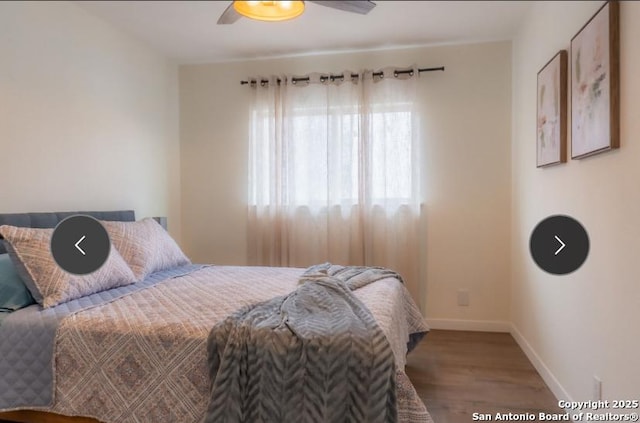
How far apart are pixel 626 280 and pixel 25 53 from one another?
3058mm

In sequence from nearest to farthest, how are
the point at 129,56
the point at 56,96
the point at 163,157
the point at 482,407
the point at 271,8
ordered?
the point at 271,8
the point at 482,407
the point at 56,96
the point at 129,56
the point at 163,157

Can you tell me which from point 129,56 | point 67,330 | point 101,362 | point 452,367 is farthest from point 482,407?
point 129,56

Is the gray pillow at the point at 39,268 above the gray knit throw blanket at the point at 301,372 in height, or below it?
above

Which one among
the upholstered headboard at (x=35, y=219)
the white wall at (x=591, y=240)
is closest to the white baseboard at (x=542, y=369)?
the white wall at (x=591, y=240)

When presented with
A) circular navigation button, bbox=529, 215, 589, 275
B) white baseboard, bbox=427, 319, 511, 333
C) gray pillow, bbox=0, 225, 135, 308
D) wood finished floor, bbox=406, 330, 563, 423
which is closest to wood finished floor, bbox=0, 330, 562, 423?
wood finished floor, bbox=406, 330, 563, 423

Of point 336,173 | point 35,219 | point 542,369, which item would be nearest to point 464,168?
point 336,173

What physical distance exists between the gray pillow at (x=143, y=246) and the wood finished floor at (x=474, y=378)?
67.5 inches

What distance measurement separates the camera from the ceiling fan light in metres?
1.58

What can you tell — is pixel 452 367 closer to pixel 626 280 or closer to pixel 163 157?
pixel 626 280

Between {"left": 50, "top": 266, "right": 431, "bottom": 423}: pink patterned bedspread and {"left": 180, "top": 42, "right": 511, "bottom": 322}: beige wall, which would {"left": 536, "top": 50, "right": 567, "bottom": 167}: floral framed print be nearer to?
{"left": 180, "top": 42, "right": 511, "bottom": 322}: beige wall

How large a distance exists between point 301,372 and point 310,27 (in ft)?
8.11

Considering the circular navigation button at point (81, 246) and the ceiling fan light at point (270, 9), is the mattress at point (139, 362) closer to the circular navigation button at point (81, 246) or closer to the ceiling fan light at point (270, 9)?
Answer: the circular navigation button at point (81, 246)

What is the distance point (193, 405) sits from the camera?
4.33ft

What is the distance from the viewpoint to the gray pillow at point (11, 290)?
1637mm
